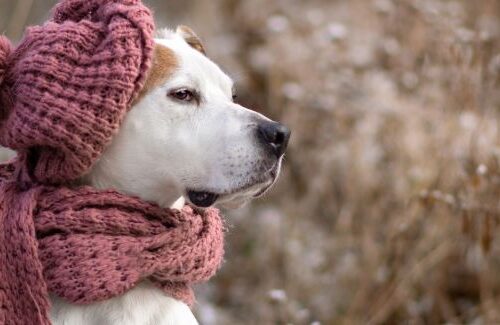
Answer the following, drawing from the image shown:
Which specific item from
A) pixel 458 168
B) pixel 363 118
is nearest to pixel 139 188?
pixel 458 168

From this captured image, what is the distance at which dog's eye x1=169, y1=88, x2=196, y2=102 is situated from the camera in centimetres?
221

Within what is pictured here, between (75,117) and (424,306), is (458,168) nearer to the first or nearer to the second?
(424,306)

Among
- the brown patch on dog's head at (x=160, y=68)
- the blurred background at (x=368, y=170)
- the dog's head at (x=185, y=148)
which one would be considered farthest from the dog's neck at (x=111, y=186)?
the blurred background at (x=368, y=170)

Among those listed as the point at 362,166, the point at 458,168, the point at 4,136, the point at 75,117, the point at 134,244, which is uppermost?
the point at 75,117

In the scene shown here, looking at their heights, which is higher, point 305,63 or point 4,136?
point 4,136

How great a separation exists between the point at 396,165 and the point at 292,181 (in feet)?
3.02

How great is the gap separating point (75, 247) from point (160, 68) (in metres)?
0.55

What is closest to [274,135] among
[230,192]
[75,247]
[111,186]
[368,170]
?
[230,192]

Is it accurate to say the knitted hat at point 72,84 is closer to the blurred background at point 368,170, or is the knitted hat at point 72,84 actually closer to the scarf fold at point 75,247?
the scarf fold at point 75,247

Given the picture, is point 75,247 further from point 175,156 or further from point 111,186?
point 175,156

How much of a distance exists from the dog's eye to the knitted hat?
0.13 m

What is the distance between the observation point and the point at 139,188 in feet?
7.29

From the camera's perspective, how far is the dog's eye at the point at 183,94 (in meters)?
2.21

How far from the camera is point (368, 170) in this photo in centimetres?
516
